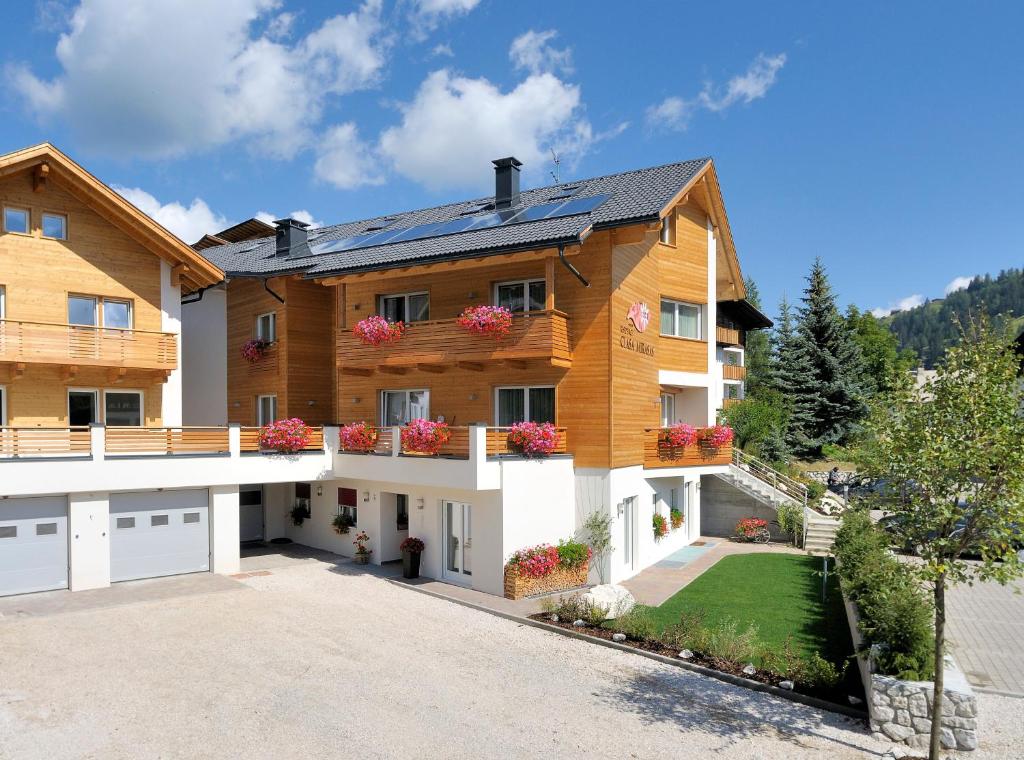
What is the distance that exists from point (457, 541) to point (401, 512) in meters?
3.01

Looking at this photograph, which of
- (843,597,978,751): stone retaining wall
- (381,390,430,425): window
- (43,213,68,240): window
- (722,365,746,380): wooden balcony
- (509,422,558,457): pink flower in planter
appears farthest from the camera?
(722,365,746,380): wooden balcony

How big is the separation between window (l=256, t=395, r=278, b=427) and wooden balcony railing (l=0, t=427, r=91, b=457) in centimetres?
711

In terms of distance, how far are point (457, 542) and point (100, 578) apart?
890 centimetres

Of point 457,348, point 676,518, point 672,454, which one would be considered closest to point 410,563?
point 457,348

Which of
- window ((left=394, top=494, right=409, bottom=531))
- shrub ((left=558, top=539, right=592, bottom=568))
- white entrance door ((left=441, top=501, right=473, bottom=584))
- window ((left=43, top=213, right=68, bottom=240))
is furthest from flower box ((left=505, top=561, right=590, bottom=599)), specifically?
window ((left=43, top=213, right=68, bottom=240))

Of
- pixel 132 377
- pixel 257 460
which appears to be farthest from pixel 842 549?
pixel 132 377

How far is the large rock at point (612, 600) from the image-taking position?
1502cm

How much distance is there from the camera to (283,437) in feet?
66.5

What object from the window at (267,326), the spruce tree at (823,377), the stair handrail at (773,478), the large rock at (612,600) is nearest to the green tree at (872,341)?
the spruce tree at (823,377)

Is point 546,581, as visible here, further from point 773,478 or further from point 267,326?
point 267,326

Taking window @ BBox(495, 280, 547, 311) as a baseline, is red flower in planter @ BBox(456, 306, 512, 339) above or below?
below

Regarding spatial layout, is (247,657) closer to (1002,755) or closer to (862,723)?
(862,723)

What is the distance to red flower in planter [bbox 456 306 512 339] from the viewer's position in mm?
18000

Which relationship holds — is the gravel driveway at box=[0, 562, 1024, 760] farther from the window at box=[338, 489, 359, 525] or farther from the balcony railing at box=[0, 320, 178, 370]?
the balcony railing at box=[0, 320, 178, 370]
